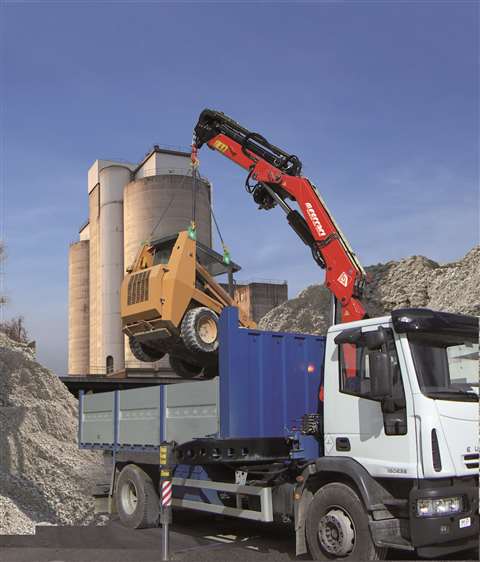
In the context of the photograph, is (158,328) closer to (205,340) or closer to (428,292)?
(205,340)

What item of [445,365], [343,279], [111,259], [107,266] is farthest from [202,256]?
[107,266]

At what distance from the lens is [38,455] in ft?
45.9

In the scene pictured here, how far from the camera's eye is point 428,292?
21531 millimetres

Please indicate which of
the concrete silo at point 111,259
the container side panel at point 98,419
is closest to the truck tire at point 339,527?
the container side panel at point 98,419

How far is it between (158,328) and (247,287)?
100.0ft

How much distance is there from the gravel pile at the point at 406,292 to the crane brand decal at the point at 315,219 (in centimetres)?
805

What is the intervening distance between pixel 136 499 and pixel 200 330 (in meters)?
3.47

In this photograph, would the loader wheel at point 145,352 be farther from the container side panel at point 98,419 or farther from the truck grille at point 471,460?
the truck grille at point 471,460

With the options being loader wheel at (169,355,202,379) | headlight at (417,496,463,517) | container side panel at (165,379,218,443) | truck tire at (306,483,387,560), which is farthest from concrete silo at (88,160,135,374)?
headlight at (417,496,463,517)

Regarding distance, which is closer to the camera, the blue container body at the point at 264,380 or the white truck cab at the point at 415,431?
the white truck cab at the point at 415,431

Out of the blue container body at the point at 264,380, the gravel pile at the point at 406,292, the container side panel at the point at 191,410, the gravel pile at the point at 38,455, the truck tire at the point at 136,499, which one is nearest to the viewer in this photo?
the blue container body at the point at 264,380

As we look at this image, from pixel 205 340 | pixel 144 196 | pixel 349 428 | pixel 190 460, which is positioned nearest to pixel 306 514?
pixel 349 428

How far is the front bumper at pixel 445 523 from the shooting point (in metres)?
5.59

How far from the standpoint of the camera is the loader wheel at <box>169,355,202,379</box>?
12.9m
